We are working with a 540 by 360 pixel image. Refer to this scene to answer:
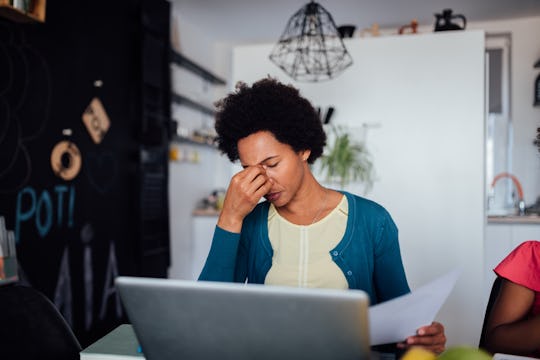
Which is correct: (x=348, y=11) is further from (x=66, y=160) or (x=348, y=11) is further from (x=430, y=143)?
(x=66, y=160)

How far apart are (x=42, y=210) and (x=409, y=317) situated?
7.95 feet

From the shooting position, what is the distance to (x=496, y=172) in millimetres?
4820

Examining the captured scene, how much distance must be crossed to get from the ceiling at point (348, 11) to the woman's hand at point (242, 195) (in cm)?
332

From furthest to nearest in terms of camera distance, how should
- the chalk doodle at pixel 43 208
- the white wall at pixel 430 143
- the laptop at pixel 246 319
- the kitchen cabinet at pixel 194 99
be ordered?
the kitchen cabinet at pixel 194 99
the white wall at pixel 430 143
the chalk doodle at pixel 43 208
the laptop at pixel 246 319

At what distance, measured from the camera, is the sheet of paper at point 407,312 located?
2.56ft

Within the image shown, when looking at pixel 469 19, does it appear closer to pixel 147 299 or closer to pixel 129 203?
pixel 129 203

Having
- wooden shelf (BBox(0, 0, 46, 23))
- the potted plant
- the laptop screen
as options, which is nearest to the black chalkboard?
wooden shelf (BBox(0, 0, 46, 23))

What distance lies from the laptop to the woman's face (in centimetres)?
74

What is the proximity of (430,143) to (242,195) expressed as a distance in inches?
102

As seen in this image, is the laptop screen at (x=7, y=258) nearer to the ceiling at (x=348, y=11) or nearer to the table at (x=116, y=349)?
the table at (x=116, y=349)

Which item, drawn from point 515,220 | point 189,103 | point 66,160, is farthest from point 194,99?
point 515,220

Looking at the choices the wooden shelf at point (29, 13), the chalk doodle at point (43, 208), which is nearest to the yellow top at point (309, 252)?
the wooden shelf at point (29, 13)

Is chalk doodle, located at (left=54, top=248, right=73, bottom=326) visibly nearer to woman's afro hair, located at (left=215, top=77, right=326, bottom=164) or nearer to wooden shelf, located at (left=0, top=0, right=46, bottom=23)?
wooden shelf, located at (left=0, top=0, right=46, bottom=23)

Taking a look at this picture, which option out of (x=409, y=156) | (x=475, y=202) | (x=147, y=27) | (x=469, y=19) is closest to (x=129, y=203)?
(x=147, y=27)
